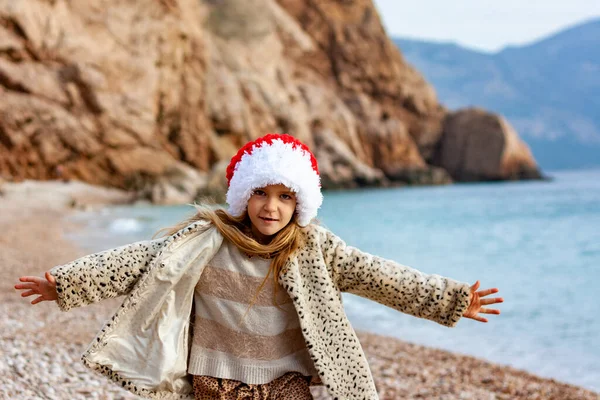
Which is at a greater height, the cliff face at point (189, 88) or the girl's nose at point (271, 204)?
the cliff face at point (189, 88)

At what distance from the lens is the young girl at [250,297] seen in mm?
2332

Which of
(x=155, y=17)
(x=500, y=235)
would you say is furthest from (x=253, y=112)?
(x=500, y=235)

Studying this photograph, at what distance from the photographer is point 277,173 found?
239 centimetres

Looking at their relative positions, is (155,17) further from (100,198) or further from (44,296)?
(44,296)

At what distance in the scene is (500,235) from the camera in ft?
68.8

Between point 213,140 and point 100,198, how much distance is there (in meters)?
8.70

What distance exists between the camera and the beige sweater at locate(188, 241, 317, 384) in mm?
2389

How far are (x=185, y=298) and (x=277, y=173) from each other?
604mm

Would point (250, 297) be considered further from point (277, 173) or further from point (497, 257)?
point (497, 257)

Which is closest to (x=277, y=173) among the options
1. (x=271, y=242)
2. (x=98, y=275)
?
(x=271, y=242)

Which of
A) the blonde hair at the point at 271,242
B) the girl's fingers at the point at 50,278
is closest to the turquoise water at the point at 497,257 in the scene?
the blonde hair at the point at 271,242

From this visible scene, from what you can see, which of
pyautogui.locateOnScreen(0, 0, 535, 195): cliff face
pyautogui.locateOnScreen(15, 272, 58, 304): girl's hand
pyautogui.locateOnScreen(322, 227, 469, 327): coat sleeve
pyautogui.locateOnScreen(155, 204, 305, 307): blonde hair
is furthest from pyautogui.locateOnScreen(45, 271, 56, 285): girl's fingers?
pyautogui.locateOnScreen(0, 0, 535, 195): cliff face

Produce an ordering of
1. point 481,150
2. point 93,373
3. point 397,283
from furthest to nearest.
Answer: point 481,150 → point 93,373 → point 397,283

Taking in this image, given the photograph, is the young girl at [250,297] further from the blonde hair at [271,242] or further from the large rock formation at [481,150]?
the large rock formation at [481,150]
